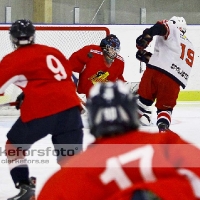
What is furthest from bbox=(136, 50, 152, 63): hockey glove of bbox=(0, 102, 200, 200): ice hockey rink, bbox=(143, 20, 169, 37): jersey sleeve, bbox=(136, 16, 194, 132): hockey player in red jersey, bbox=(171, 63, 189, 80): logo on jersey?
bbox=(0, 102, 200, 200): ice hockey rink

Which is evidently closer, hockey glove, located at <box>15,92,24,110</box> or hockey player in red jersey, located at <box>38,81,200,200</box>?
hockey player in red jersey, located at <box>38,81,200,200</box>

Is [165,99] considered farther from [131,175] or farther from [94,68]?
[131,175]

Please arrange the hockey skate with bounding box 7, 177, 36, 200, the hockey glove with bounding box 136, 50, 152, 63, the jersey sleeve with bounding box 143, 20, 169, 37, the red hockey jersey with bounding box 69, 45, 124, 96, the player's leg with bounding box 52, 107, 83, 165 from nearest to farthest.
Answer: the player's leg with bounding box 52, 107, 83, 165, the hockey skate with bounding box 7, 177, 36, 200, the jersey sleeve with bounding box 143, 20, 169, 37, the hockey glove with bounding box 136, 50, 152, 63, the red hockey jersey with bounding box 69, 45, 124, 96

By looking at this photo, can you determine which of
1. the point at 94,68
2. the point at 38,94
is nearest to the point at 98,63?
the point at 94,68

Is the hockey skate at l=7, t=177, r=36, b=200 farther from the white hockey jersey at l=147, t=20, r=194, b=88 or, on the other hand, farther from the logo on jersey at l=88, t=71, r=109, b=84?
the logo on jersey at l=88, t=71, r=109, b=84

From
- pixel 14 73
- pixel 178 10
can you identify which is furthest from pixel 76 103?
pixel 178 10

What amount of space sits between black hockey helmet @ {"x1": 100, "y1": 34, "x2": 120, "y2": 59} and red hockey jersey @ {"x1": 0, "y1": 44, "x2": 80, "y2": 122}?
2088 millimetres

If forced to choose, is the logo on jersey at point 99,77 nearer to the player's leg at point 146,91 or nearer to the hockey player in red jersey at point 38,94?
the player's leg at point 146,91

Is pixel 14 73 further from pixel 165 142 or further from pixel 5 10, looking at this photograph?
pixel 5 10

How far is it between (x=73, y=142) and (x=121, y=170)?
1.65 meters

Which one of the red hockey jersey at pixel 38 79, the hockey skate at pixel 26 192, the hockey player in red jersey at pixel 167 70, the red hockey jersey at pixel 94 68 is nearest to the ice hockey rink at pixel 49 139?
the hockey skate at pixel 26 192

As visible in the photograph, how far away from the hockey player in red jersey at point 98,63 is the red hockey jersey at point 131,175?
142 inches

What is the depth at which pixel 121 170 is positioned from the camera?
1.23 meters

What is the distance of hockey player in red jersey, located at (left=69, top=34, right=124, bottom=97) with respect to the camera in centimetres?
489
